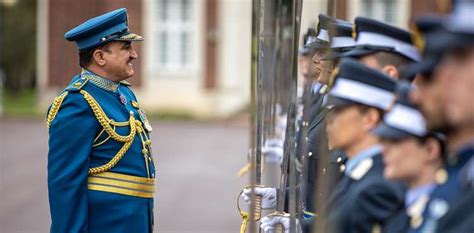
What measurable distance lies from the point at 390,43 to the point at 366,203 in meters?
0.98

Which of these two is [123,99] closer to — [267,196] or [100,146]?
[100,146]

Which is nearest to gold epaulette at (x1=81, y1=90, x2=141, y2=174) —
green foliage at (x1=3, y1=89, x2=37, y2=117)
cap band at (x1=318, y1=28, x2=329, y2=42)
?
cap band at (x1=318, y1=28, x2=329, y2=42)

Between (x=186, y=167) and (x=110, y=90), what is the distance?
29.9 feet

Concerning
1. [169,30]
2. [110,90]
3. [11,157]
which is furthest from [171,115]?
[110,90]

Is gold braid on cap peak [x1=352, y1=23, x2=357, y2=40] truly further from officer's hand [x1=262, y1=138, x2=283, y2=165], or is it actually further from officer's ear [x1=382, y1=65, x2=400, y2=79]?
officer's hand [x1=262, y1=138, x2=283, y2=165]

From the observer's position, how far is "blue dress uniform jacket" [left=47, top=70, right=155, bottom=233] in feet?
12.3

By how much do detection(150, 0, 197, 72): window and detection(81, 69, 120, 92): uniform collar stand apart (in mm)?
19717

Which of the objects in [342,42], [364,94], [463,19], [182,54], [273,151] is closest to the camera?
[463,19]

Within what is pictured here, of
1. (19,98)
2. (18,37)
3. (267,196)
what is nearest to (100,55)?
(267,196)

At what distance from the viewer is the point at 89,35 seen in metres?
3.94

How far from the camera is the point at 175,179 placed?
1175cm

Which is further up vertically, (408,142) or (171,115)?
(408,142)

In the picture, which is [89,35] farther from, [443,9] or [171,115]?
[171,115]

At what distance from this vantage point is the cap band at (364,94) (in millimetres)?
2572
